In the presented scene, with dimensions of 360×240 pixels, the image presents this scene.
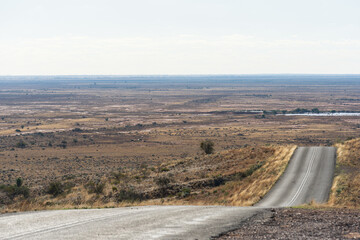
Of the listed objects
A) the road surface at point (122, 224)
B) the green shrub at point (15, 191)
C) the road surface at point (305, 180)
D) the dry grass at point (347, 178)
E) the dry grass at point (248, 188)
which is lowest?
the green shrub at point (15, 191)

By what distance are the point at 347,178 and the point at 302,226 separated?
16660 millimetres

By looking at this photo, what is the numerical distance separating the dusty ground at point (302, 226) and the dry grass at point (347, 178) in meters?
6.80

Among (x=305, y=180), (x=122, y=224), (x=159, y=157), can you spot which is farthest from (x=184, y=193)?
(x=159, y=157)

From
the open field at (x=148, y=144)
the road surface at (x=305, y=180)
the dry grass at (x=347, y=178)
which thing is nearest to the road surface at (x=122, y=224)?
the road surface at (x=305, y=180)

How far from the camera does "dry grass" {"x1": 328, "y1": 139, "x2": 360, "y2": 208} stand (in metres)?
22.1

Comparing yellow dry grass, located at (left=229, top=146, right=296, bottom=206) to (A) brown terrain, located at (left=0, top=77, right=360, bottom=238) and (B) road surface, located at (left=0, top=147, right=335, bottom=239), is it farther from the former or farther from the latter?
(B) road surface, located at (left=0, top=147, right=335, bottom=239)

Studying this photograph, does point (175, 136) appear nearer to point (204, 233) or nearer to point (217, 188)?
point (217, 188)

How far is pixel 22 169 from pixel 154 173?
26.9m

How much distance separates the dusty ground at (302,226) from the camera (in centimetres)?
1088

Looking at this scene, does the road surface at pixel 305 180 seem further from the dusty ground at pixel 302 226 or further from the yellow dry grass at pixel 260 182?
the dusty ground at pixel 302 226

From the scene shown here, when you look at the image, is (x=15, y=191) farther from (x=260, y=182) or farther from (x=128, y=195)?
(x=260, y=182)

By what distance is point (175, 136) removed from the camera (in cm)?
8869

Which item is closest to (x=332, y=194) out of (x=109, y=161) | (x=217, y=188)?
(x=217, y=188)

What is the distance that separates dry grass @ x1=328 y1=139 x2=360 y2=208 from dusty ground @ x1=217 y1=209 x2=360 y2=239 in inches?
268
